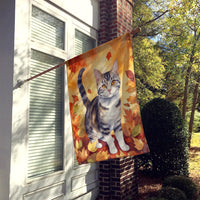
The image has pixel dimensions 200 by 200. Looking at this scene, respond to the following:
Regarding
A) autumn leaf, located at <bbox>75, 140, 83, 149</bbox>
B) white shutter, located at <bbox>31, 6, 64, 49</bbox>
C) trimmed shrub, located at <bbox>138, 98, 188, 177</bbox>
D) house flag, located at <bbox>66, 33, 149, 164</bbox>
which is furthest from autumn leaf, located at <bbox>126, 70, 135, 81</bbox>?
trimmed shrub, located at <bbox>138, 98, 188, 177</bbox>

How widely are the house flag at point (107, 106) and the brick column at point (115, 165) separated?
246 cm

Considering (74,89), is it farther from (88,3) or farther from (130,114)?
(88,3)

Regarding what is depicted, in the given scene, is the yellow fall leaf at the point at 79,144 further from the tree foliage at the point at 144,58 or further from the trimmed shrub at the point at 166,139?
the tree foliage at the point at 144,58

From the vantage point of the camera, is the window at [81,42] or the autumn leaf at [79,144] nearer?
the autumn leaf at [79,144]

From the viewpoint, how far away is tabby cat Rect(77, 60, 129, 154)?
10.7 feet

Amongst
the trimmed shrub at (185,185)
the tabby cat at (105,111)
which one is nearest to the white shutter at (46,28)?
the tabby cat at (105,111)

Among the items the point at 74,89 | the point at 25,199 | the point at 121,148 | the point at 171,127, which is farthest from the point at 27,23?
the point at 171,127

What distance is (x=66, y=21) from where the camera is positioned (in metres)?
4.94

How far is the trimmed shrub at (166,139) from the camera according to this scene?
7.12m

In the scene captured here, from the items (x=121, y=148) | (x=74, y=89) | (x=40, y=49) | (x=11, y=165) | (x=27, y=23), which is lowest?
(x=11, y=165)

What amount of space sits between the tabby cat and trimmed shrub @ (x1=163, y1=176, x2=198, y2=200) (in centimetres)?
313

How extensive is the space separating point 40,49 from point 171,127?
4.52 meters

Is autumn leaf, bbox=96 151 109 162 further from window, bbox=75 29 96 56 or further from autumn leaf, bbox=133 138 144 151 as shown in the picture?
window, bbox=75 29 96 56

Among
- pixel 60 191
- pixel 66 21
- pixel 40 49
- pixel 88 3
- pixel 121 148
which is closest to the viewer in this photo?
pixel 121 148
